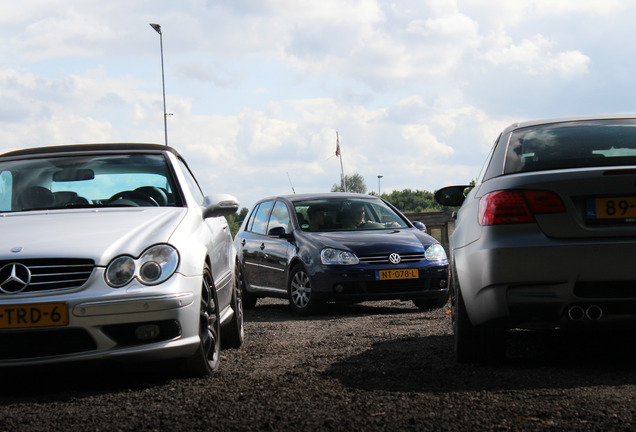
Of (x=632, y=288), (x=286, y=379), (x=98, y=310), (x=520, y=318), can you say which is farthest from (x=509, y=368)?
(x=98, y=310)

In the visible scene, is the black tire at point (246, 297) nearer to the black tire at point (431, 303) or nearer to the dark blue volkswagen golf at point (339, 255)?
the dark blue volkswagen golf at point (339, 255)

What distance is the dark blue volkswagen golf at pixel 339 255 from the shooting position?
37.6 ft

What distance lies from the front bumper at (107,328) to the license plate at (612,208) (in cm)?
232

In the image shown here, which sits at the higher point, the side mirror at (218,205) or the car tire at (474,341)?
the side mirror at (218,205)

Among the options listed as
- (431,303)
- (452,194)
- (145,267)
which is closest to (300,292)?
(431,303)

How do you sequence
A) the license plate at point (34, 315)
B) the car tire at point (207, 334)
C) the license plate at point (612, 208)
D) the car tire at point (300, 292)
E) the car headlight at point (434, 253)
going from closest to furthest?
the license plate at point (34, 315) → the license plate at point (612, 208) → the car tire at point (207, 334) → the car tire at point (300, 292) → the car headlight at point (434, 253)

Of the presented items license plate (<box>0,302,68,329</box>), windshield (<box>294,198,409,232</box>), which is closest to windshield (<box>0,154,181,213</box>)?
license plate (<box>0,302,68,329</box>)

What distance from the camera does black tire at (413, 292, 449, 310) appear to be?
38.8 ft

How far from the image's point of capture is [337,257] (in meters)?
11.6

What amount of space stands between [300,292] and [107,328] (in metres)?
6.68

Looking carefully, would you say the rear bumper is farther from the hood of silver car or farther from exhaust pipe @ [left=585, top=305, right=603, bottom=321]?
the hood of silver car

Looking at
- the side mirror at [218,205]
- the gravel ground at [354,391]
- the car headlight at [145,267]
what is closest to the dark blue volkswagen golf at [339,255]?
the gravel ground at [354,391]

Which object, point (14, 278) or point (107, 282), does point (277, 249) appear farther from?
point (14, 278)

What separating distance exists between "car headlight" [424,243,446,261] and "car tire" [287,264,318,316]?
1.47 m
